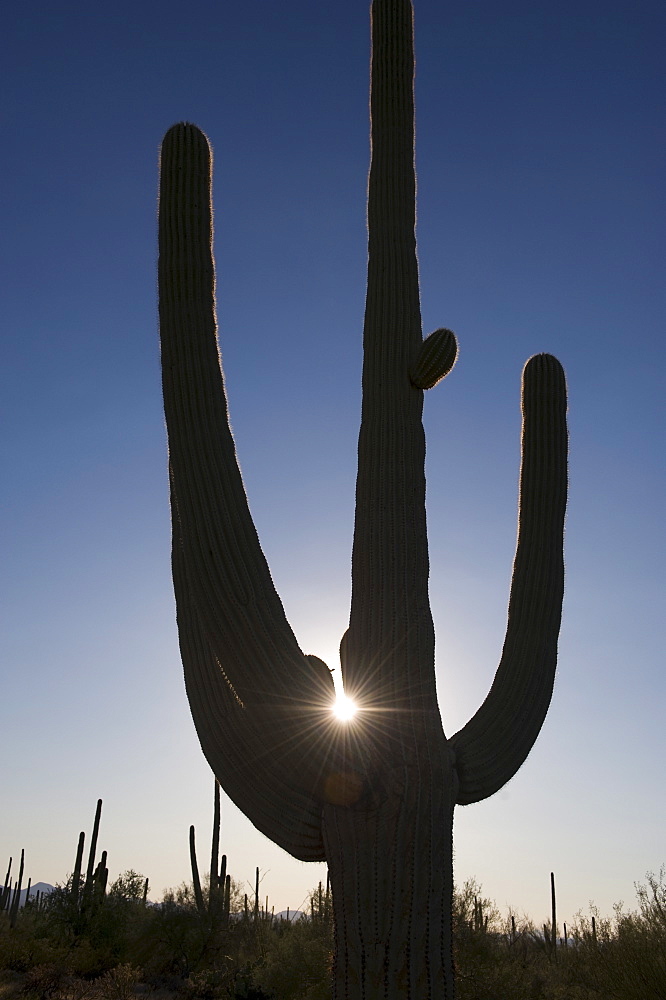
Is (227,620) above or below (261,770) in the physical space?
above

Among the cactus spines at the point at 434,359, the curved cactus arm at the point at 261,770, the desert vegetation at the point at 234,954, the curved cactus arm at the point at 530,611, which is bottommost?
the desert vegetation at the point at 234,954

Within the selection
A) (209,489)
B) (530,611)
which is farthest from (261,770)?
(530,611)

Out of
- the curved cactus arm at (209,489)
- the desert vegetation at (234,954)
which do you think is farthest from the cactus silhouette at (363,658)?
the desert vegetation at (234,954)

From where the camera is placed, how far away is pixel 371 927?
4945 mm

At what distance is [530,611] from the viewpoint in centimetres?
677

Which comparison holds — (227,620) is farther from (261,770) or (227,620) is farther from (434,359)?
(434,359)

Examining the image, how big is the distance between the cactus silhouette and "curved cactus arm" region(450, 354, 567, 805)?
16mm

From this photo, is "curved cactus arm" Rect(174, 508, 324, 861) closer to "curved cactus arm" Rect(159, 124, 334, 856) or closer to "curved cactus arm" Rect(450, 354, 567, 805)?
"curved cactus arm" Rect(159, 124, 334, 856)

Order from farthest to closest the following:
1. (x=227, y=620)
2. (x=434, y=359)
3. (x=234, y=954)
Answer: (x=234, y=954) → (x=434, y=359) → (x=227, y=620)

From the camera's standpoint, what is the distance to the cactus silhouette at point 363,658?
512 centimetres

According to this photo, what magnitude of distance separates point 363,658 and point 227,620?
3.47 feet

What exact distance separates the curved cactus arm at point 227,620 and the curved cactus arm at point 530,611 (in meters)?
1.15

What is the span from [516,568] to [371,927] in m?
3.07

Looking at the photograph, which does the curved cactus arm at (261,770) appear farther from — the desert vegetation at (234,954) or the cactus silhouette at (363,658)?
the desert vegetation at (234,954)
